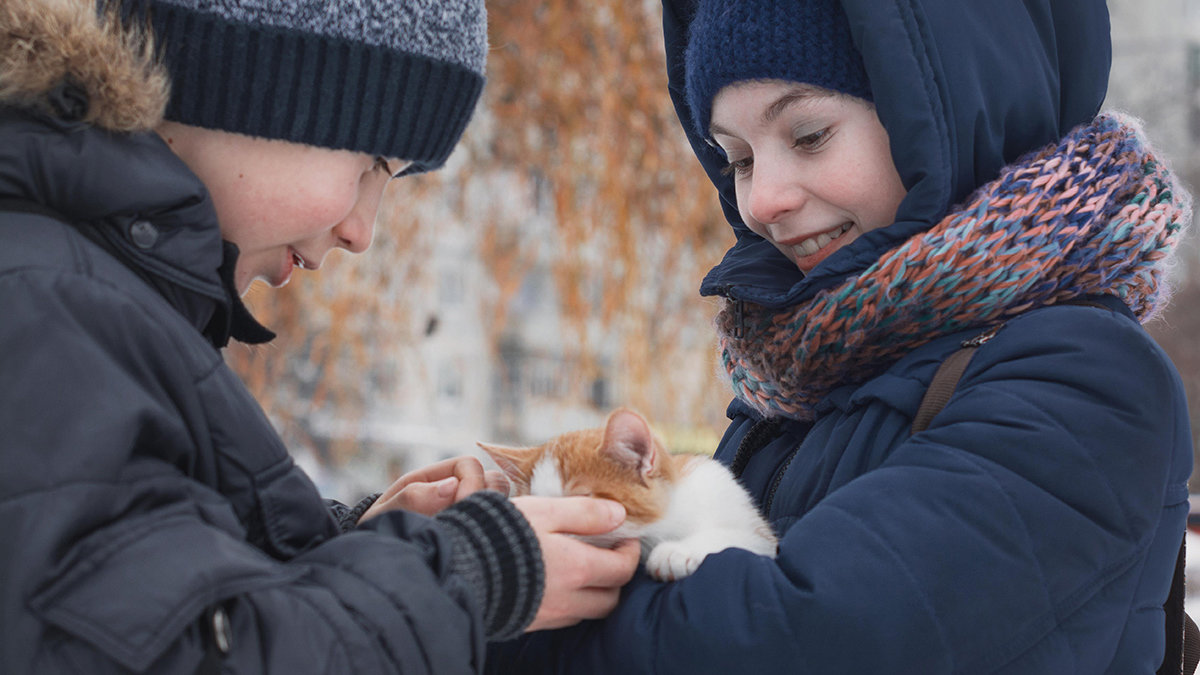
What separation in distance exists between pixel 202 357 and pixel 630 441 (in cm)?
69

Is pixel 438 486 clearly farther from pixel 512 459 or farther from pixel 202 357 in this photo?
pixel 202 357

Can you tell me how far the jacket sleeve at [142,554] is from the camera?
33.7 inches

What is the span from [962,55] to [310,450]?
5.19 m

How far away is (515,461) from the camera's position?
5.58 ft

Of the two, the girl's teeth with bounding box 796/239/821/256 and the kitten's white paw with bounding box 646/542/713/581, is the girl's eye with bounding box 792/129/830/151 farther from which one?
the kitten's white paw with bounding box 646/542/713/581

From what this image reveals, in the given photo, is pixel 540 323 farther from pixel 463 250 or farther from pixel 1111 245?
A: pixel 1111 245

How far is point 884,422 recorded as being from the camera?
135 centimetres

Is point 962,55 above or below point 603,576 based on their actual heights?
above

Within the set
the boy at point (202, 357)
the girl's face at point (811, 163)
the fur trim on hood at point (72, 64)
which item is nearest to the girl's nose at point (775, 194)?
the girl's face at point (811, 163)

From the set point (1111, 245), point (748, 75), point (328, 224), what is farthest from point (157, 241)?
point (1111, 245)

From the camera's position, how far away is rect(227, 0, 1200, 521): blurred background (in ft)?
15.9

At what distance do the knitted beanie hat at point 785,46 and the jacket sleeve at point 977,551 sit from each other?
540 mm

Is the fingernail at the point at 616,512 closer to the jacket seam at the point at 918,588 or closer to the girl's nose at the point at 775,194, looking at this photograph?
the jacket seam at the point at 918,588

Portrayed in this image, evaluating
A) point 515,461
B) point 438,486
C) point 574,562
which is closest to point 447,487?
point 438,486
